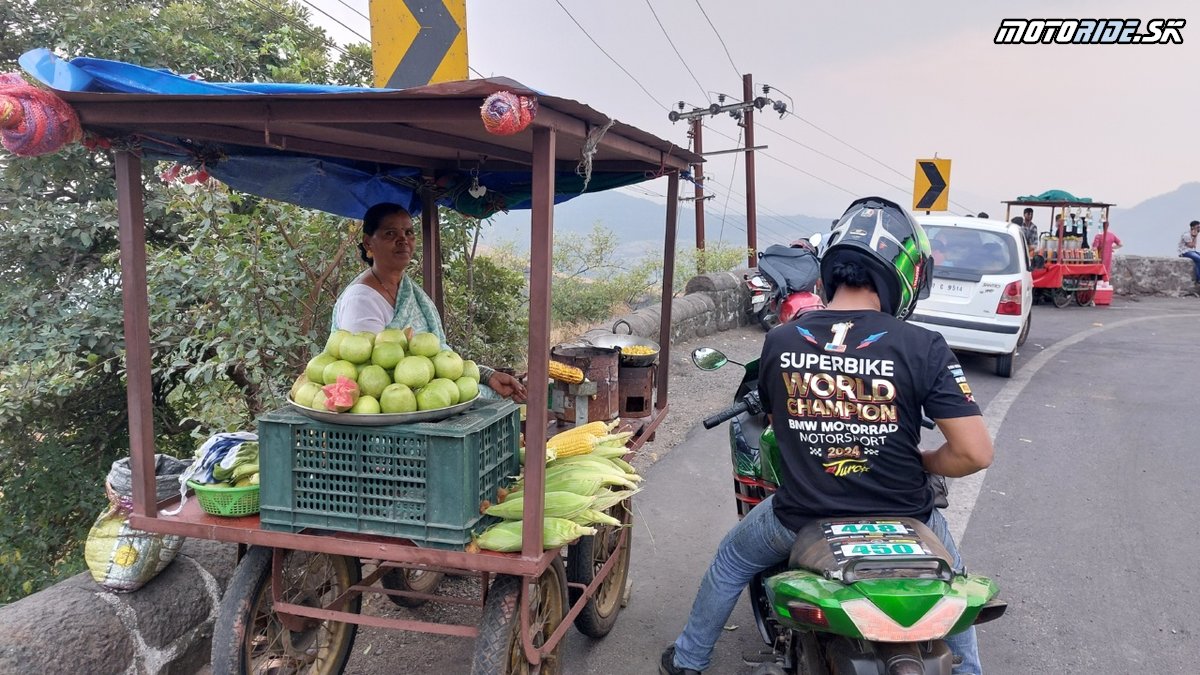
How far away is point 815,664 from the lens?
249 cm

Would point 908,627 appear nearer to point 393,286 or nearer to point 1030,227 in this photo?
point 393,286

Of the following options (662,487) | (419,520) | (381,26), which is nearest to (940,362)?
(419,520)

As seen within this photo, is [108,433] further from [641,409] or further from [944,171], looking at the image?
[944,171]

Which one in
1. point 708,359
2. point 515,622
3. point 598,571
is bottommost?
point 598,571

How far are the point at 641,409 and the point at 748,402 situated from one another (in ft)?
3.27

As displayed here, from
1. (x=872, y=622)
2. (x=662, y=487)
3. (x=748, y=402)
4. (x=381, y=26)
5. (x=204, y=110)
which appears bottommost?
(x=662, y=487)

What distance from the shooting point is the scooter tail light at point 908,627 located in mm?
2090

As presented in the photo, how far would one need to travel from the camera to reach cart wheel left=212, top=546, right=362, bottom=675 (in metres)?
2.69

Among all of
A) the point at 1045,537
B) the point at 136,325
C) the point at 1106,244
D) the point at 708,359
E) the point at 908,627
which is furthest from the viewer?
the point at 1106,244

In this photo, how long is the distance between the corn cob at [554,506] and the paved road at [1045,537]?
115 centimetres

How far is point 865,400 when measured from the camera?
2408mm

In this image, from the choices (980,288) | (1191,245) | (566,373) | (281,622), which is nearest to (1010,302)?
(980,288)

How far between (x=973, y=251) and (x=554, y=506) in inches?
347

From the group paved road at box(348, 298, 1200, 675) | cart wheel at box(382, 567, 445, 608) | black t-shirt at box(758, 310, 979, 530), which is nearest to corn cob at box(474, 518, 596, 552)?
black t-shirt at box(758, 310, 979, 530)
